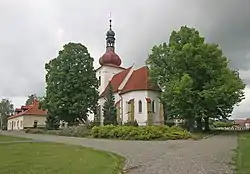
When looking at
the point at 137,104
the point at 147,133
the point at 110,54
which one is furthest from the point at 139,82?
the point at 147,133

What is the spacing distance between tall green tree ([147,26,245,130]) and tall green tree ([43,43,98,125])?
1174cm

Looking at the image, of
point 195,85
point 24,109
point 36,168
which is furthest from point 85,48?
point 36,168

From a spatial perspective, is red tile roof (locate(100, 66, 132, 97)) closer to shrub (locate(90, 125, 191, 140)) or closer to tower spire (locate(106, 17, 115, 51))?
tower spire (locate(106, 17, 115, 51))

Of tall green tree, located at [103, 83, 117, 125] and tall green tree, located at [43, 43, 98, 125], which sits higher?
tall green tree, located at [43, 43, 98, 125]

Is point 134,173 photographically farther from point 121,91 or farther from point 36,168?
point 121,91

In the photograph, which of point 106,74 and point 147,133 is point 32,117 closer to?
point 106,74

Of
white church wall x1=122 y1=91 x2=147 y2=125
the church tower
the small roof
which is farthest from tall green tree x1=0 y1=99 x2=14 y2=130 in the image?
white church wall x1=122 y1=91 x2=147 y2=125

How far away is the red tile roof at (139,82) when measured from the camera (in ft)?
162

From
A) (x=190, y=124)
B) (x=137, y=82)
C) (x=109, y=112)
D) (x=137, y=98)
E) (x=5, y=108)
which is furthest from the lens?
(x=5, y=108)

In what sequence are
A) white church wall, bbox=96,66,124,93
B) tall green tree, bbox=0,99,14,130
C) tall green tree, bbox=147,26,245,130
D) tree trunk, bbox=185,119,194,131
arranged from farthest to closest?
tall green tree, bbox=0,99,14,130 → white church wall, bbox=96,66,124,93 → tree trunk, bbox=185,119,194,131 → tall green tree, bbox=147,26,245,130

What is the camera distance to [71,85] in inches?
1852

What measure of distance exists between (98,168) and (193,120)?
29621 mm

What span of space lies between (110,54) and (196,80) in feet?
87.8

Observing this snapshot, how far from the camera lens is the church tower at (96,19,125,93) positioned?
63.0 meters
